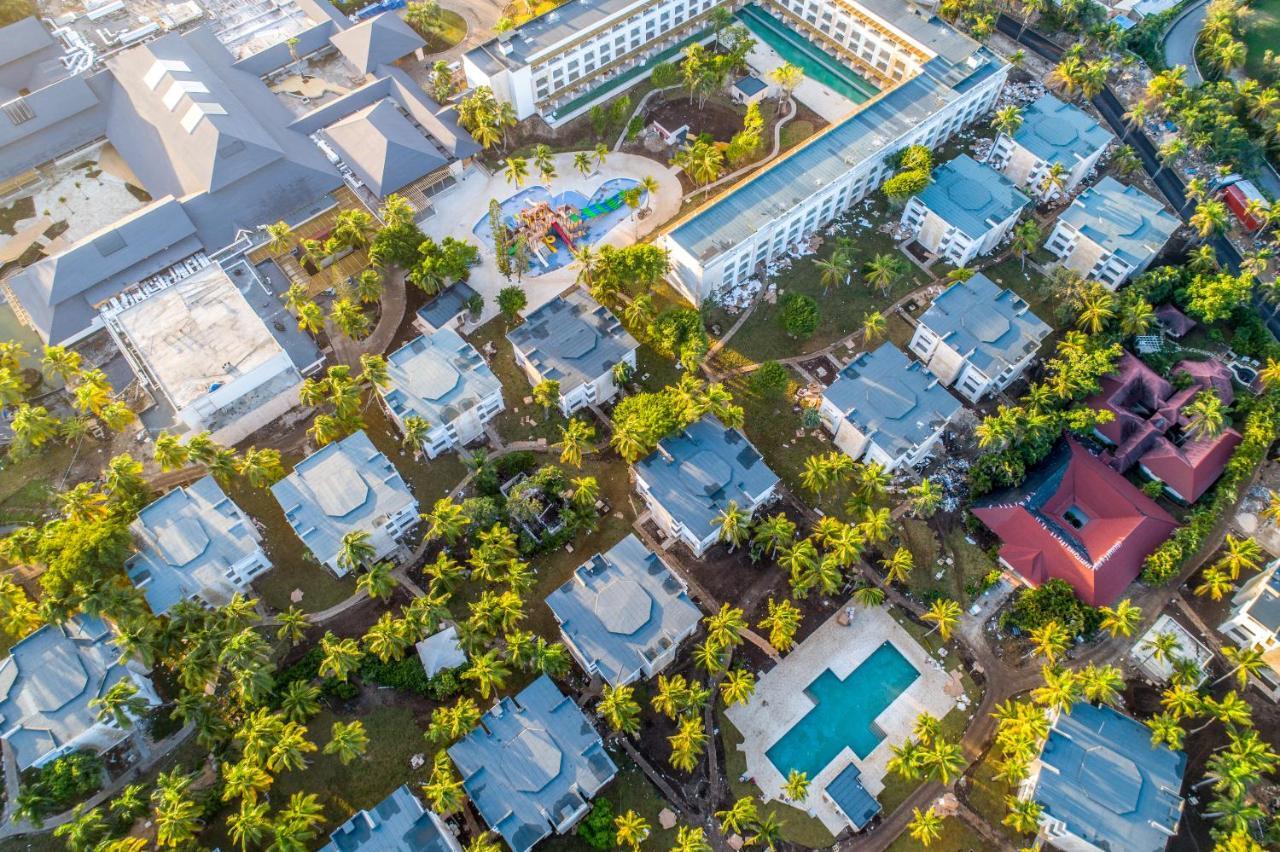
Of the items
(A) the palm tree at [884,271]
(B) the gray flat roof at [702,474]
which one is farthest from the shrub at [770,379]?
(A) the palm tree at [884,271]

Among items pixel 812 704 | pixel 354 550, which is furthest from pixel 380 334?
pixel 812 704

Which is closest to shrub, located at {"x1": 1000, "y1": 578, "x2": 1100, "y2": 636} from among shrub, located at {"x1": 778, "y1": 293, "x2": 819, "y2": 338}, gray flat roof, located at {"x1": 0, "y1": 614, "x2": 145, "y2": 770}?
shrub, located at {"x1": 778, "y1": 293, "x2": 819, "y2": 338}

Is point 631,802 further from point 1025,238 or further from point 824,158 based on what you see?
point 1025,238

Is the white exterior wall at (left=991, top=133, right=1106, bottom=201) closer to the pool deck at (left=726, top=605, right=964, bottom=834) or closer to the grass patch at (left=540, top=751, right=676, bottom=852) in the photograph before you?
the pool deck at (left=726, top=605, right=964, bottom=834)

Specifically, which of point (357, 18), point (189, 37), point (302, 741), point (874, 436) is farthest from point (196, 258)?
point (874, 436)

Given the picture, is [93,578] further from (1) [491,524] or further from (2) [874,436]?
(2) [874,436]

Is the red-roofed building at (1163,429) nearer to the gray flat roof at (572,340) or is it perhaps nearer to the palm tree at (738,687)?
the palm tree at (738,687)
